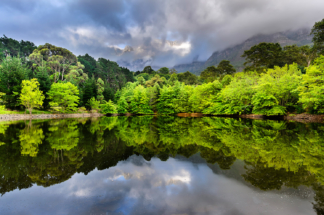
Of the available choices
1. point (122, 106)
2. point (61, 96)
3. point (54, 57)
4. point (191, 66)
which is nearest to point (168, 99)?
point (122, 106)

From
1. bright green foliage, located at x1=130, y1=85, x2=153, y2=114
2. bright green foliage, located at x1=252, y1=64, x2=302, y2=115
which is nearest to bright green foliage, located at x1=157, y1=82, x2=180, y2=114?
bright green foliage, located at x1=130, y1=85, x2=153, y2=114

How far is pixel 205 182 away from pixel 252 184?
1062 millimetres

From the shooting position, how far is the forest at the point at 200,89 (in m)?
21.9

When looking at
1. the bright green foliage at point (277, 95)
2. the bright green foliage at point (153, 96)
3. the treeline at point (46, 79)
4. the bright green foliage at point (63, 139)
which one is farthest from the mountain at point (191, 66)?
the bright green foliage at point (63, 139)

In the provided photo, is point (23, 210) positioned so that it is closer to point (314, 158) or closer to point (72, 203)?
point (72, 203)

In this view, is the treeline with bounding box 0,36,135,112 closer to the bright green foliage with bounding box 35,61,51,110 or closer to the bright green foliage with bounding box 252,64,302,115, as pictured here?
the bright green foliage with bounding box 35,61,51,110

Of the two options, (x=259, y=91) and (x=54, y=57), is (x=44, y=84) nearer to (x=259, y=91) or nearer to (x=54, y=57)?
(x=54, y=57)

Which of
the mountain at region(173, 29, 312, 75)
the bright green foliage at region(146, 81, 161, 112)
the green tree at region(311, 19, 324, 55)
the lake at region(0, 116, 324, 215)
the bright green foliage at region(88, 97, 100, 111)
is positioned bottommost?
the lake at region(0, 116, 324, 215)

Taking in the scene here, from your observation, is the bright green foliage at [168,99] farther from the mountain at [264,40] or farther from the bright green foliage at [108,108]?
the mountain at [264,40]

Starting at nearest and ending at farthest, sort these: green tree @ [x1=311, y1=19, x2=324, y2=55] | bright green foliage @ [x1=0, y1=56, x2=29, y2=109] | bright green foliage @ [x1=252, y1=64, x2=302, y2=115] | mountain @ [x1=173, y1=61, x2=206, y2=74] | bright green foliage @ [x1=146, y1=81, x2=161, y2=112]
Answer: bright green foliage @ [x1=252, y1=64, x2=302, y2=115], bright green foliage @ [x1=0, y1=56, x2=29, y2=109], green tree @ [x1=311, y1=19, x2=324, y2=55], bright green foliage @ [x1=146, y1=81, x2=161, y2=112], mountain @ [x1=173, y1=61, x2=206, y2=74]

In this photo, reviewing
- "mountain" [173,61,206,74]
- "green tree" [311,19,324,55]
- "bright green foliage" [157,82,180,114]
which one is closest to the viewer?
"green tree" [311,19,324,55]

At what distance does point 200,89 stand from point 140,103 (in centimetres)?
1696

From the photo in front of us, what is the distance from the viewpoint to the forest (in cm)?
2191

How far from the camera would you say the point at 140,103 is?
41938 millimetres
